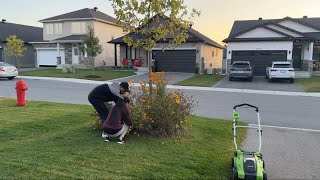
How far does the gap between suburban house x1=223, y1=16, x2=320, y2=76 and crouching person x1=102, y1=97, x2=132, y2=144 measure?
2321cm

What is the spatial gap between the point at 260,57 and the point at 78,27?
21.2 meters

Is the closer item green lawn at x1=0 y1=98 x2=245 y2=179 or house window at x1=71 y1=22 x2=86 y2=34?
green lawn at x1=0 y1=98 x2=245 y2=179

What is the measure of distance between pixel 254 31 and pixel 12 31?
1295 inches

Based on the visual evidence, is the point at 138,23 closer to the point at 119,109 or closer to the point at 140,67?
the point at 119,109

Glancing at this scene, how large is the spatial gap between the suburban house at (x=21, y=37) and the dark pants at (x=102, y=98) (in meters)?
37.0

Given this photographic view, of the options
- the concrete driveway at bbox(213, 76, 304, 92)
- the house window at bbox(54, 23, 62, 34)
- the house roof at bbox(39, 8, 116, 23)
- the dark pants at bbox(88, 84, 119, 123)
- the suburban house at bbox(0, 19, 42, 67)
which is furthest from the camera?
the suburban house at bbox(0, 19, 42, 67)

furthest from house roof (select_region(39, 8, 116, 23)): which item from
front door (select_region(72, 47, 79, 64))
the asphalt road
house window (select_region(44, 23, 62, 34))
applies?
the asphalt road

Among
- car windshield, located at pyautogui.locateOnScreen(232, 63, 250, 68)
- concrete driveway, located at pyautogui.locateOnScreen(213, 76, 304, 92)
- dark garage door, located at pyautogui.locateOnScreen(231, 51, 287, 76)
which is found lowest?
concrete driveway, located at pyautogui.locateOnScreen(213, 76, 304, 92)

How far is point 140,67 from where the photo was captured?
30344 mm

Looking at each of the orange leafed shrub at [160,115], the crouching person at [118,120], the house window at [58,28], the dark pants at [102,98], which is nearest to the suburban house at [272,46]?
the house window at [58,28]

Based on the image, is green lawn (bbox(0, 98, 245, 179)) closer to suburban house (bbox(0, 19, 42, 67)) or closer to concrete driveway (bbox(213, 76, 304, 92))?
concrete driveway (bbox(213, 76, 304, 92))

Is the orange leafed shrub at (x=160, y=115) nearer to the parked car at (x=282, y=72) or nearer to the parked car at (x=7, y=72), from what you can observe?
the parked car at (x=282, y=72)

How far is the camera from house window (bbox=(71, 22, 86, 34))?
33.9m

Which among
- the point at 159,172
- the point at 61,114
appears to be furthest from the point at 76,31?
the point at 159,172
